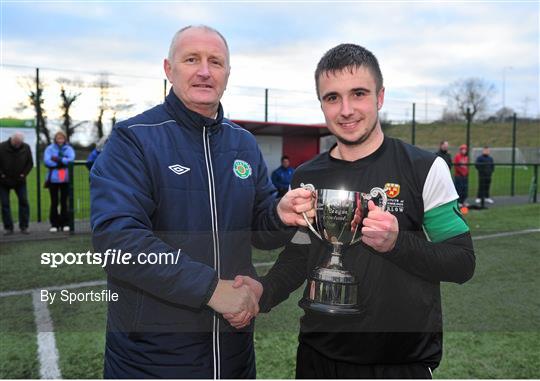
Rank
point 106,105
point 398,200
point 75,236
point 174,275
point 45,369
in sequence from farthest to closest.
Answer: point 106,105 → point 75,236 → point 45,369 → point 398,200 → point 174,275

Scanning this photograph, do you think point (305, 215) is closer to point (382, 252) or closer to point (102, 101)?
point (382, 252)

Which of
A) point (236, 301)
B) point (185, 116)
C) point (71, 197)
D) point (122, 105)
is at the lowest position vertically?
point (71, 197)

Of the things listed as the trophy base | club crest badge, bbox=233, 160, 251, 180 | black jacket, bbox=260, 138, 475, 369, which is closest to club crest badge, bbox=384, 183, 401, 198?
black jacket, bbox=260, 138, 475, 369

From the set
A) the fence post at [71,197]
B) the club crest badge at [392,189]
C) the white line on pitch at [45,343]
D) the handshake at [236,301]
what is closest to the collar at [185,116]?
the handshake at [236,301]

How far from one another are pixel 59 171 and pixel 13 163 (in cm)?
69

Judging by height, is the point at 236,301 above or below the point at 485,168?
below

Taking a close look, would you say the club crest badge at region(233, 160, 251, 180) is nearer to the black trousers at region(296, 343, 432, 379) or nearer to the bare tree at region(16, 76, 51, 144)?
the black trousers at region(296, 343, 432, 379)

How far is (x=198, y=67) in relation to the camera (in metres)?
1.77

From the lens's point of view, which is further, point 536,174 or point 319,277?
point 536,174

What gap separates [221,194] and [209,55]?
1.65 feet

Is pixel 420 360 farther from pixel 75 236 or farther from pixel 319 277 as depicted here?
pixel 75 236

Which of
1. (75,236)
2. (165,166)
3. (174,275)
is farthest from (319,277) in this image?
(75,236)

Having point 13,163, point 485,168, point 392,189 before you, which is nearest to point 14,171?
point 13,163

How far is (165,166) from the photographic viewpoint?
5.53 feet
